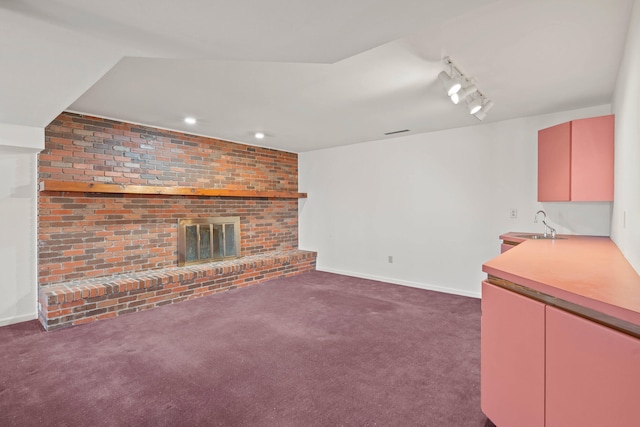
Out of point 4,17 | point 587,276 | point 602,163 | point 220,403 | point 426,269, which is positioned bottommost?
point 220,403

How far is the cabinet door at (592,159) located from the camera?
2.80m

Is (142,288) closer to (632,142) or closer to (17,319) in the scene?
(17,319)

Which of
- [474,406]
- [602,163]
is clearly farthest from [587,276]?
[602,163]

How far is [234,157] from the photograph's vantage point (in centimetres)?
520

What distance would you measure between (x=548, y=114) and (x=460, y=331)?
264cm

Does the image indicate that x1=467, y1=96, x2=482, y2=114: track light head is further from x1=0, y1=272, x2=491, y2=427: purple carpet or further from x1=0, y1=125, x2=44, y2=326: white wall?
x1=0, y1=125, x2=44, y2=326: white wall

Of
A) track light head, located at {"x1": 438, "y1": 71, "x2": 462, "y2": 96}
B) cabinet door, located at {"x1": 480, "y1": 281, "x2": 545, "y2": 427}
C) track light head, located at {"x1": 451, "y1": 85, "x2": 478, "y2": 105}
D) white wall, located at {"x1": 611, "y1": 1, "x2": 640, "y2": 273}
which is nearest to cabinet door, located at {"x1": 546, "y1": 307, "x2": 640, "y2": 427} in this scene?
cabinet door, located at {"x1": 480, "y1": 281, "x2": 545, "y2": 427}

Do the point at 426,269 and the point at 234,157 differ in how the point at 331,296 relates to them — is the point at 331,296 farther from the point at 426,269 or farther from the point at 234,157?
the point at 234,157

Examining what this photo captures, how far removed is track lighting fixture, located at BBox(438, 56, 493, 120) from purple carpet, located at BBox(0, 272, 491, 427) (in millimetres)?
2037

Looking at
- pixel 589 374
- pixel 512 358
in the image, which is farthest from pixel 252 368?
pixel 589 374

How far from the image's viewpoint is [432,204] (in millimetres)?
4621

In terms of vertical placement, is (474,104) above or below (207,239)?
above

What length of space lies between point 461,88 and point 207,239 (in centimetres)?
382

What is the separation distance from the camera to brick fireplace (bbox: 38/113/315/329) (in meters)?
3.44
